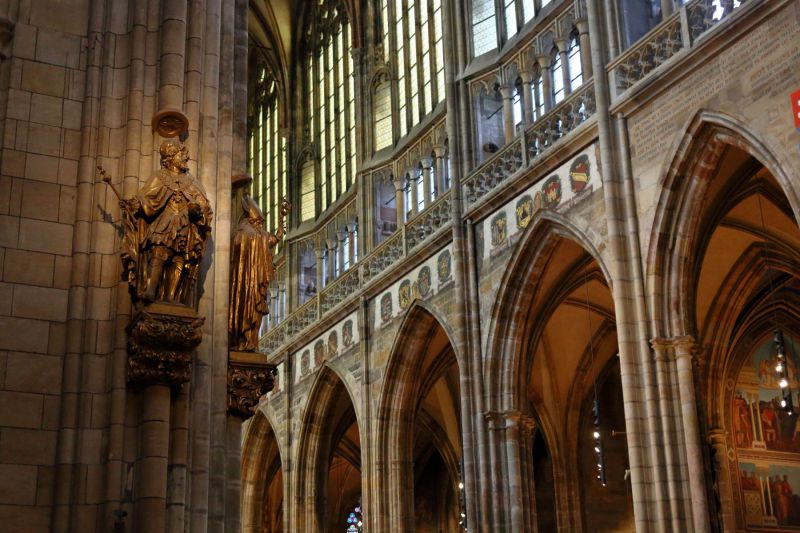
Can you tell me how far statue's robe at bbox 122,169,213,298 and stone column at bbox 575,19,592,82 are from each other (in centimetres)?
1058

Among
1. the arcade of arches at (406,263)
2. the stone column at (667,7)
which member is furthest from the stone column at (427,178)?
the stone column at (667,7)

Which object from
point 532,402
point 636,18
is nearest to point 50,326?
point 636,18

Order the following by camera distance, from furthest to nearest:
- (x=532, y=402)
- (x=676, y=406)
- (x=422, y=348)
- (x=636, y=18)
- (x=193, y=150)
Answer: (x=532, y=402) < (x=422, y=348) < (x=636, y=18) < (x=676, y=406) < (x=193, y=150)

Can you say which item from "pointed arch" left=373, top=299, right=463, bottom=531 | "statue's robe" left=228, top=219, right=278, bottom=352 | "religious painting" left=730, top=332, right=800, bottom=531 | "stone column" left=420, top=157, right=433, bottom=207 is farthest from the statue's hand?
"religious painting" left=730, top=332, right=800, bottom=531

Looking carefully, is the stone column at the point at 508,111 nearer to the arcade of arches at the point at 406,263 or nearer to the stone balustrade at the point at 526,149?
the arcade of arches at the point at 406,263

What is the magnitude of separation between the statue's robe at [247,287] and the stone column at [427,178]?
13521 mm

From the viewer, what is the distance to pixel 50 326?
25.8 feet

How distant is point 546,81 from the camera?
1883 centimetres

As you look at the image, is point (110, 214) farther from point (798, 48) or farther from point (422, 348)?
point (422, 348)

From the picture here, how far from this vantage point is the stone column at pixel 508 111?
774 inches

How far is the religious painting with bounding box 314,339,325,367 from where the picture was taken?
1006 inches

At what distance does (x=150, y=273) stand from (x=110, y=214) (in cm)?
73

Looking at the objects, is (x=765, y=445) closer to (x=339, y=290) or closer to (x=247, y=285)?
(x=339, y=290)

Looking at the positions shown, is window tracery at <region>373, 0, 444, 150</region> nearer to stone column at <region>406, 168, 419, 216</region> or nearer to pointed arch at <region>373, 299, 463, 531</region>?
stone column at <region>406, 168, 419, 216</region>
